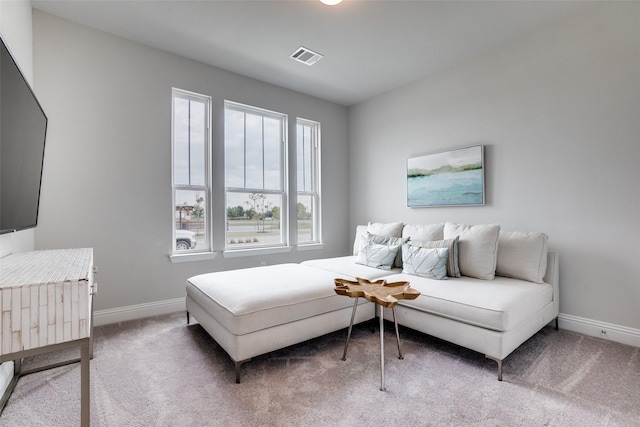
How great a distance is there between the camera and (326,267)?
317cm

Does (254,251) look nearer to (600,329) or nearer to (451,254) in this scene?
(451,254)

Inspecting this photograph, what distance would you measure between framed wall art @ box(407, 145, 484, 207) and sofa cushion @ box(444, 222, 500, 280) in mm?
679

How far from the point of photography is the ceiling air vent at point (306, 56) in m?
3.18

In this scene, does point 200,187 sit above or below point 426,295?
A: above

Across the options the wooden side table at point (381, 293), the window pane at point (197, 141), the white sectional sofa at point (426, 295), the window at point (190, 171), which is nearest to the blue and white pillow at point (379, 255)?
the white sectional sofa at point (426, 295)

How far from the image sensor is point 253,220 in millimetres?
3973

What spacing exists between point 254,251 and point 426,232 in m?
2.11

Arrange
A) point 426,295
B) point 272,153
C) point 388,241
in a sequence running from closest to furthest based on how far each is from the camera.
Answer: point 426,295, point 388,241, point 272,153

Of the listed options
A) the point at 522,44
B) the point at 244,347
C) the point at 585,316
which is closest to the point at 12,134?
the point at 244,347

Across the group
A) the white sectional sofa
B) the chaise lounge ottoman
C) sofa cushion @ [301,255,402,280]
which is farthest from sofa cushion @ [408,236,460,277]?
the chaise lounge ottoman

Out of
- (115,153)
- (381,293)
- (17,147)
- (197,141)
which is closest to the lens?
(17,147)

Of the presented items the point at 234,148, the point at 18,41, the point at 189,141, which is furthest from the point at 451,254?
the point at 18,41

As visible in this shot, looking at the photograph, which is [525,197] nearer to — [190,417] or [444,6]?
[444,6]

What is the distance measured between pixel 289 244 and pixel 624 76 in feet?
12.4
